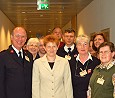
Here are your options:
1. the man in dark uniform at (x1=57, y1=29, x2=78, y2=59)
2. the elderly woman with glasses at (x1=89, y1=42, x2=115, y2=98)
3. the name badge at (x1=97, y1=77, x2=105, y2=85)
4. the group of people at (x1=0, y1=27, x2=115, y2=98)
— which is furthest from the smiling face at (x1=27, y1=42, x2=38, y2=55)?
the name badge at (x1=97, y1=77, x2=105, y2=85)

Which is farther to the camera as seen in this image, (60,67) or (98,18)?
(98,18)

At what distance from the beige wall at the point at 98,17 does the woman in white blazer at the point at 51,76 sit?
11.5ft

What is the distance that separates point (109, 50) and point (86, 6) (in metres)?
7.28

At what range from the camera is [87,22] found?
31.7 feet

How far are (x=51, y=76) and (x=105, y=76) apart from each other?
72 cm

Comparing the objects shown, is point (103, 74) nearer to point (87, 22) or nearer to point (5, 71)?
point (5, 71)

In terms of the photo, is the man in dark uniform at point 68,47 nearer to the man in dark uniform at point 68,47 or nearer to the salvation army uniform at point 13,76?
the man in dark uniform at point 68,47

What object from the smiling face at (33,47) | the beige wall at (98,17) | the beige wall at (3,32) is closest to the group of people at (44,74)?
the smiling face at (33,47)

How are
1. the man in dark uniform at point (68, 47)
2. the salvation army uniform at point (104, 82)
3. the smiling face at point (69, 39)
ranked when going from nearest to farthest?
the salvation army uniform at point (104, 82), the man in dark uniform at point (68, 47), the smiling face at point (69, 39)

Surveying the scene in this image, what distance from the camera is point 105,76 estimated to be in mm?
2709

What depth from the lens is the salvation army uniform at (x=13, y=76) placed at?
3.04 meters

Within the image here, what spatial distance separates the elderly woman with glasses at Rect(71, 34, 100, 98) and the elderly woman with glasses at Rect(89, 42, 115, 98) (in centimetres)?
39

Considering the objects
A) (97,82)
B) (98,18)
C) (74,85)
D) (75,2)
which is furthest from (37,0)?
(97,82)

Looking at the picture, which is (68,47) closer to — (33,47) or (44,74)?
(33,47)
